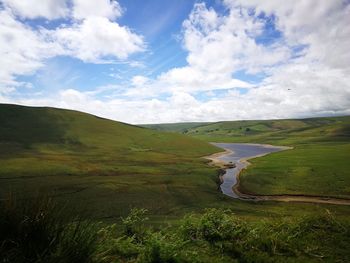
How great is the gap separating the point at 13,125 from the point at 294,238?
156m

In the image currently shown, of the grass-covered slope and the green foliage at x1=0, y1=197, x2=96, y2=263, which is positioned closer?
the green foliage at x1=0, y1=197, x2=96, y2=263

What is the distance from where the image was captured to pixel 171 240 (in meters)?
10.8

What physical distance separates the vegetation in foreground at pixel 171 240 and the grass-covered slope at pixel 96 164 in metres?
0.71

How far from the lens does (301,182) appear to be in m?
66.1

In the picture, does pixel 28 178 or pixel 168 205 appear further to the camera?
pixel 28 178

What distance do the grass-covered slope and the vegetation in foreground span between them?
71 centimetres

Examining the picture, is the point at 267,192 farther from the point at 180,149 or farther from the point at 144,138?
the point at 144,138

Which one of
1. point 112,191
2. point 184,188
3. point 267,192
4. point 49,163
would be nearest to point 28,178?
point 49,163

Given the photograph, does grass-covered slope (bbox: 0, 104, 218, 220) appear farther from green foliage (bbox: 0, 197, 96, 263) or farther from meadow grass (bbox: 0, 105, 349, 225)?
green foliage (bbox: 0, 197, 96, 263)

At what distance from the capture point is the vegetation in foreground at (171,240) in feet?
19.8

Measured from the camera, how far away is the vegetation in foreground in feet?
19.8

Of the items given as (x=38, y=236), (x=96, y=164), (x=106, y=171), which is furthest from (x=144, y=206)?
(x=96, y=164)

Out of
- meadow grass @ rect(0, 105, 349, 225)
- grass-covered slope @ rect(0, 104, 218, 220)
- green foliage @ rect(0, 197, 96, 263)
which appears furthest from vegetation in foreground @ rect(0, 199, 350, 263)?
grass-covered slope @ rect(0, 104, 218, 220)

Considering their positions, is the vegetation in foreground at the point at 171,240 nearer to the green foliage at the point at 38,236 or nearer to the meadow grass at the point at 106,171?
the green foliage at the point at 38,236
